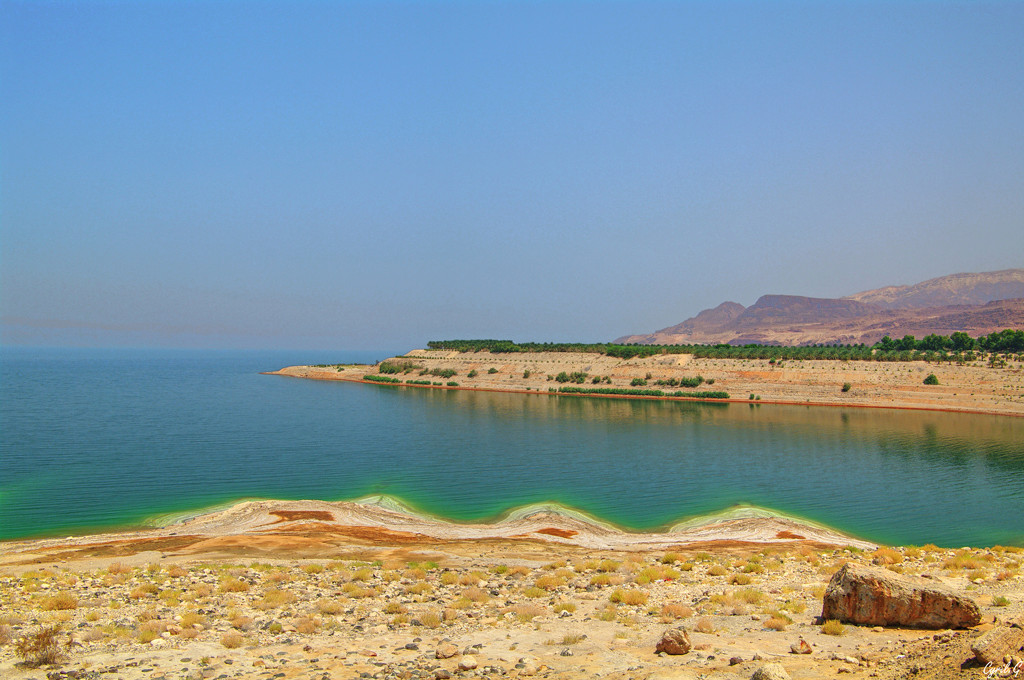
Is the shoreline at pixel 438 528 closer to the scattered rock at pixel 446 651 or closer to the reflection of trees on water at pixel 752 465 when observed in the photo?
the reflection of trees on water at pixel 752 465

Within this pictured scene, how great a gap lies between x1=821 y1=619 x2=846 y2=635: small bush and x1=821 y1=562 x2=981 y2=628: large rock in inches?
17.2

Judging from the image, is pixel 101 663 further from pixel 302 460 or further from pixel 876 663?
pixel 302 460

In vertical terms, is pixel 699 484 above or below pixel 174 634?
below

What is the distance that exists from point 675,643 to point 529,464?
27227 millimetres

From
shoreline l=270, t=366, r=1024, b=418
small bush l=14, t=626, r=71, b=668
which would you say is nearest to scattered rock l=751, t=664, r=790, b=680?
small bush l=14, t=626, r=71, b=668

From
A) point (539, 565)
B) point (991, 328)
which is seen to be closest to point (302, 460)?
point (539, 565)

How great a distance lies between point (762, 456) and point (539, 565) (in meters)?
27.9

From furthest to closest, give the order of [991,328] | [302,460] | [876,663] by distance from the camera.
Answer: [991,328] → [302,460] → [876,663]

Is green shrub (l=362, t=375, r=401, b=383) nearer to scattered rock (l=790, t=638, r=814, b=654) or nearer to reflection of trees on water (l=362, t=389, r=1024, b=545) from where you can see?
reflection of trees on water (l=362, t=389, r=1024, b=545)

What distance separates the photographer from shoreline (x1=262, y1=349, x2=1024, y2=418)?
63406mm

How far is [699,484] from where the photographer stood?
3188cm

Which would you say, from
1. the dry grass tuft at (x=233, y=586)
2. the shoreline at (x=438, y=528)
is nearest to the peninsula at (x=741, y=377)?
the shoreline at (x=438, y=528)

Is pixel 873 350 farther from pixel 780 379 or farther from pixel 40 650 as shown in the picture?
pixel 40 650

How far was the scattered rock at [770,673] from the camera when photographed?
797 cm
